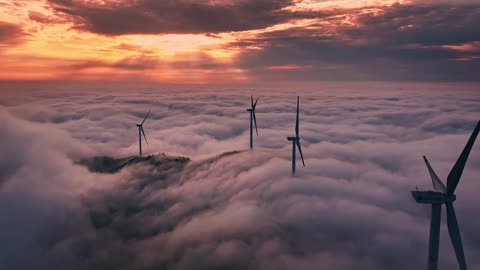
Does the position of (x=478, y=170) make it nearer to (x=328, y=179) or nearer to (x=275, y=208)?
(x=328, y=179)

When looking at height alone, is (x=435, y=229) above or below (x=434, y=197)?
below

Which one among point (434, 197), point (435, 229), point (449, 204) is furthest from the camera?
point (435, 229)

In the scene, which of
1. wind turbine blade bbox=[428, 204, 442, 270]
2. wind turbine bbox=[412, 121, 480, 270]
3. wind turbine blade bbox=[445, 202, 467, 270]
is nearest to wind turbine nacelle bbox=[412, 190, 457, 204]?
wind turbine bbox=[412, 121, 480, 270]

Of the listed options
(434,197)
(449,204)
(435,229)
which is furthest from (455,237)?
(434,197)

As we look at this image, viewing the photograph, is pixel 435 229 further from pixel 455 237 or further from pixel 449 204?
pixel 449 204

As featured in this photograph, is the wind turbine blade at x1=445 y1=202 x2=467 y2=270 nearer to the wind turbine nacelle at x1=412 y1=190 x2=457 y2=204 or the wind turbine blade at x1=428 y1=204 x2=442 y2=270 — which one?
the wind turbine nacelle at x1=412 y1=190 x2=457 y2=204

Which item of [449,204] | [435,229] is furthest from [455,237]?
[449,204]

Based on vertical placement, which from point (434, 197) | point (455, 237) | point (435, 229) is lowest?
point (455, 237)

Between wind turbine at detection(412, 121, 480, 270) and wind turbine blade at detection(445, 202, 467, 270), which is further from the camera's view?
wind turbine at detection(412, 121, 480, 270)

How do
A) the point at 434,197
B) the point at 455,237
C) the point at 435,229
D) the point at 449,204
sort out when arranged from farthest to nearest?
the point at 435,229 → the point at 449,204 → the point at 434,197 → the point at 455,237

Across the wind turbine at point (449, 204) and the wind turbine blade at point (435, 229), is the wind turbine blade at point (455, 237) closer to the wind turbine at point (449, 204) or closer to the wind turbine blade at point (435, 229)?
the wind turbine at point (449, 204)

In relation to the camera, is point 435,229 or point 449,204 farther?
point 435,229
